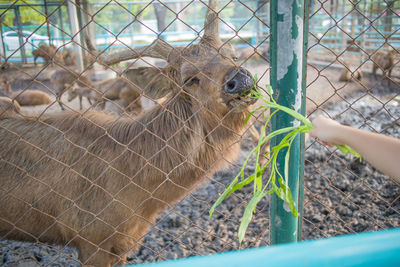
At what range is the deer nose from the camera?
237cm

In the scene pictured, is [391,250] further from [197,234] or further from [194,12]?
[194,12]

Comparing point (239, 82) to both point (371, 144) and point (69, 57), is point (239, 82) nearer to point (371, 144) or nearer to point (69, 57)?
point (371, 144)

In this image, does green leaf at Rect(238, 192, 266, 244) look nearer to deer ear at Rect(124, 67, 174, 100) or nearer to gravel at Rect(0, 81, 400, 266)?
gravel at Rect(0, 81, 400, 266)

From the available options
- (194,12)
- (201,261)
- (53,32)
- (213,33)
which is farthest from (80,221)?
(194,12)

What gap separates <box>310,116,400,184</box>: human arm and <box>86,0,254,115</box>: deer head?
91 centimetres

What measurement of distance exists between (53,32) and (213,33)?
51.3ft

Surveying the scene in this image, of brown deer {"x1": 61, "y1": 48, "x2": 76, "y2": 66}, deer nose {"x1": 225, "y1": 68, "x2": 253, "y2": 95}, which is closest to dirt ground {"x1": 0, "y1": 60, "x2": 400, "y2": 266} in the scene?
deer nose {"x1": 225, "y1": 68, "x2": 253, "y2": 95}

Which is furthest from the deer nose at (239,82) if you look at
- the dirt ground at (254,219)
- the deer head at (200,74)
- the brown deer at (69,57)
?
the brown deer at (69,57)

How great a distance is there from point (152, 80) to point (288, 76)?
167 cm

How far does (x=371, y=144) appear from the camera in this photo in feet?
4.60

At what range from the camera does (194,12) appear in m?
23.2

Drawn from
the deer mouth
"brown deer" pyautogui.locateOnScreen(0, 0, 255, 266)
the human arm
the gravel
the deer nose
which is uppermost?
the deer nose

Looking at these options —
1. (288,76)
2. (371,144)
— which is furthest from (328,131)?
(288,76)

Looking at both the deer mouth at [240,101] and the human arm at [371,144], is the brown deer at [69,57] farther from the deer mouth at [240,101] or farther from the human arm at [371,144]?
the human arm at [371,144]
